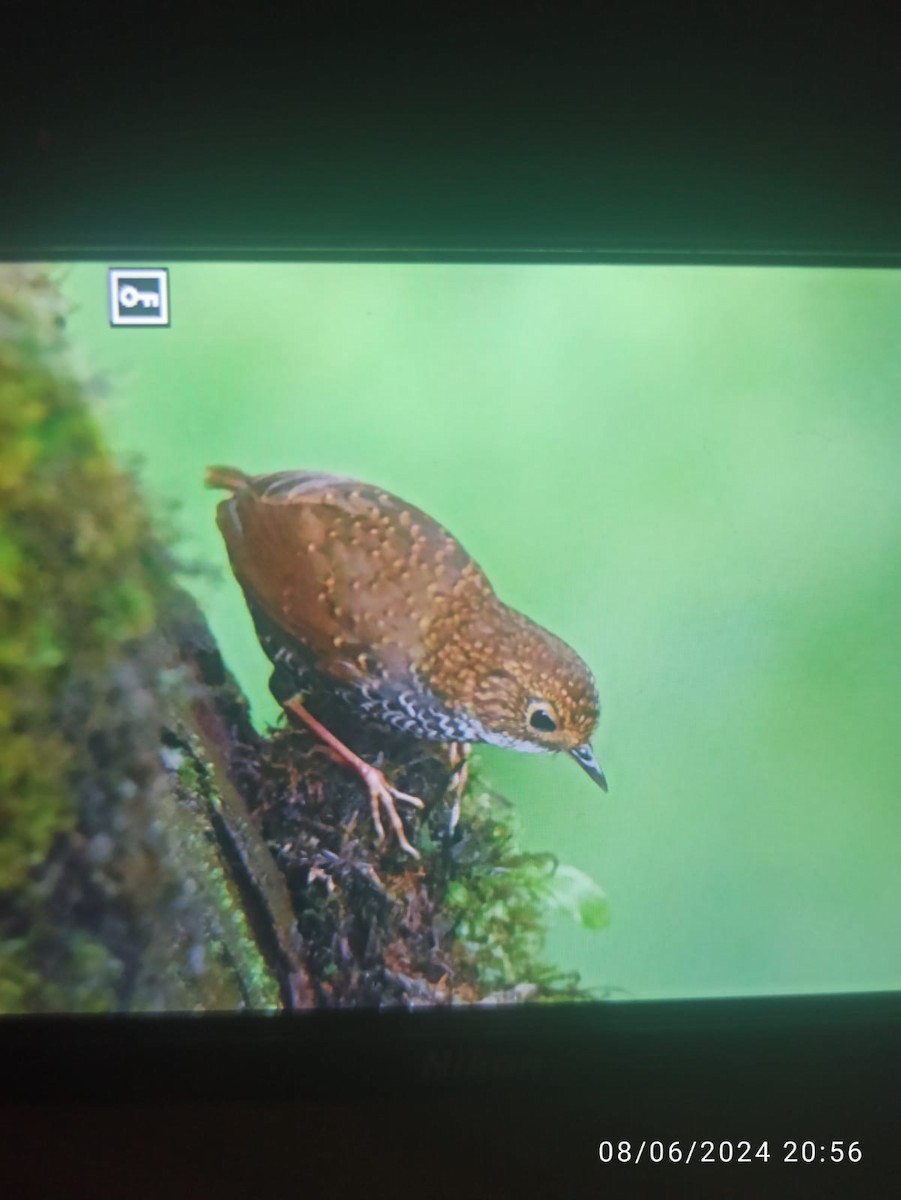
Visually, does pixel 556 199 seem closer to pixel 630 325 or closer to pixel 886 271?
pixel 630 325

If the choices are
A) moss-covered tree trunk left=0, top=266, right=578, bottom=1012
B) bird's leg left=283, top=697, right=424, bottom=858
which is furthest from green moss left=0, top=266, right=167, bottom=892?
bird's leg left=283, top=697, right=424, bottom=858

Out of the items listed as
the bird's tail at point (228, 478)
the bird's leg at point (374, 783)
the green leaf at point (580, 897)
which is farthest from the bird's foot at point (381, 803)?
the bird's tail at point (228, 478)

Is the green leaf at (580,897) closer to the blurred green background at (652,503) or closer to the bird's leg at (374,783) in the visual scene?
the blurred green background at (652,503)

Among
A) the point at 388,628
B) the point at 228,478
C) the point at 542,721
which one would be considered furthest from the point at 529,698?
the point at 228,478

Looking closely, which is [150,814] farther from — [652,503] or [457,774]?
[652,503]

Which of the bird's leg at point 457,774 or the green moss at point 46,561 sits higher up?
the green moss at point 46,561

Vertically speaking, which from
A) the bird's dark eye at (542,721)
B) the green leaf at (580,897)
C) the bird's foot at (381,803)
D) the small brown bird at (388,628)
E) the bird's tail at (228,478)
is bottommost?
the green leaf at (580,897)

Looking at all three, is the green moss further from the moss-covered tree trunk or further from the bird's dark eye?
the bird's dark eye
